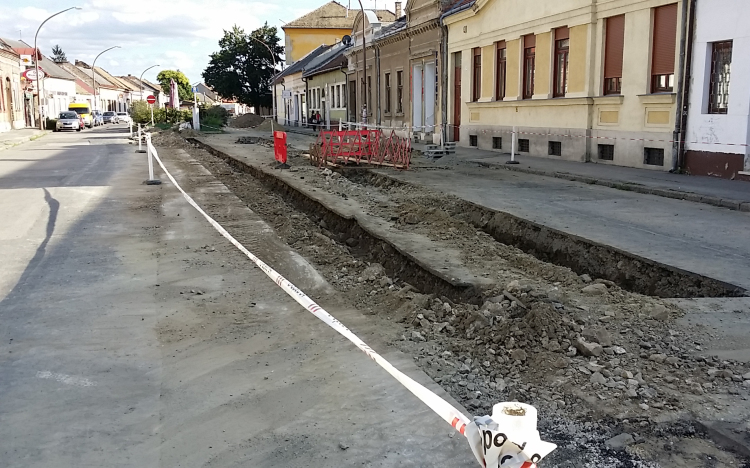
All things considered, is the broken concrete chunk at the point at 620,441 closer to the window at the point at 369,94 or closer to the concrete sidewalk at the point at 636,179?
the concrete sidewalk at the point at 636,179

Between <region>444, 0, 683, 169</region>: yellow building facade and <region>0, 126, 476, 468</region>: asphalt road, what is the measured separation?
12.0 metres

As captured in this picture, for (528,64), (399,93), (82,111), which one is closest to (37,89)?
(82,111)

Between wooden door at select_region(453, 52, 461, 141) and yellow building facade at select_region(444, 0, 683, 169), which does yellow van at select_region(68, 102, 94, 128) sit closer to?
wooden door at select_region(453, 52, 461, 141)

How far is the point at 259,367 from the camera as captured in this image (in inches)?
183

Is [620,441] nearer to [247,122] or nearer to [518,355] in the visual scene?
[518,355]

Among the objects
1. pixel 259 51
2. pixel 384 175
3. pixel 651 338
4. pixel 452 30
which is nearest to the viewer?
pixel 651 338

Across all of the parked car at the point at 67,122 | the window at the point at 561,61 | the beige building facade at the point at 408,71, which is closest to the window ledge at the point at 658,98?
the window at the point at 561,61

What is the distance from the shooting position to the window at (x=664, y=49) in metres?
16.0

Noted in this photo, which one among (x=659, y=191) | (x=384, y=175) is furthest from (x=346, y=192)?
(x=659, y=191)

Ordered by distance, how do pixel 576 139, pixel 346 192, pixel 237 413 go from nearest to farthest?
pixel 237 413 < pixel 346 192 < pixel 576 139

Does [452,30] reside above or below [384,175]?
above

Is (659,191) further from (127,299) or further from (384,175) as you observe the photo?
(127,299)

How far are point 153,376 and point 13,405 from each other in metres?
0.85

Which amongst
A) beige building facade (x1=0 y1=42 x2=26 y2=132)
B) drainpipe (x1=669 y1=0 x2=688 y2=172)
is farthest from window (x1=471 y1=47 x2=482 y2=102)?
beige building facade (x1=0 y1=42 x2=26 y2=132)
